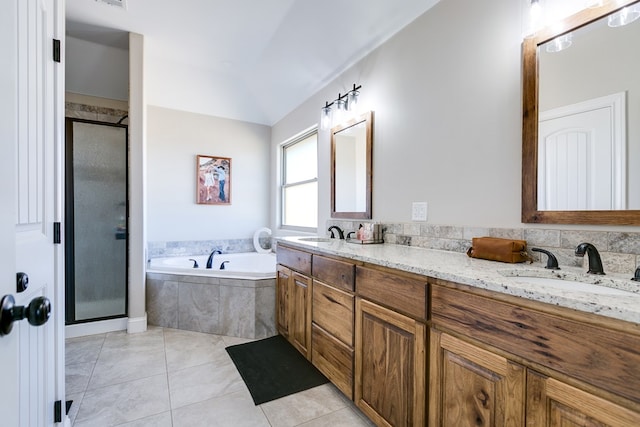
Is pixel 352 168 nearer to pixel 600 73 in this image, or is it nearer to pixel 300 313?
pixel 300 313

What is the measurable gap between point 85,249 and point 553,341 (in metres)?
3.50

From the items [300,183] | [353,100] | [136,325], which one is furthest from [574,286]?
[136,325]

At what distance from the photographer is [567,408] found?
2.55 ft

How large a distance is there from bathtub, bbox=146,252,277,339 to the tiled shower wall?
4.80 ft

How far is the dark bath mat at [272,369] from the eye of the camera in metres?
1.87

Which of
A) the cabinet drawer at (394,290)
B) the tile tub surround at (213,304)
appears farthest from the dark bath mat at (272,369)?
the cabinet drawer at (394,290)

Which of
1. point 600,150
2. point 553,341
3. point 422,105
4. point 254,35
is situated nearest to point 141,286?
point 254,35

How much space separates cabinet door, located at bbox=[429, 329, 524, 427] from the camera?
90 cm

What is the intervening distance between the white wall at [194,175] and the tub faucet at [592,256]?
12.1 ft

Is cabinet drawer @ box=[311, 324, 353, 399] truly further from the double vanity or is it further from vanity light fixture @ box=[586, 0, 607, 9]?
vanity light fixture @ box=[586, 0, 607, 9]

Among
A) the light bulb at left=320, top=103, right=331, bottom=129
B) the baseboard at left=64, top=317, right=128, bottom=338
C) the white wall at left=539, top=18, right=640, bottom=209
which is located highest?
the light bulb at left=320, top=103, right=331, bottom=129

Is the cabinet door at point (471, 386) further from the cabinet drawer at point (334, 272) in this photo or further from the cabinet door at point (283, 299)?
the cabinet door at point (283, 299)

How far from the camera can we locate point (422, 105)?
196cm

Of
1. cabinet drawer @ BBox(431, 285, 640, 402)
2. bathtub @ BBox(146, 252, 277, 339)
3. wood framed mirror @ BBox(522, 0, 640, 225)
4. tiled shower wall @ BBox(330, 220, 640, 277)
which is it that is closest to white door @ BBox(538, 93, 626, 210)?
wood framed mirror @ BBox(522, 0, 640, 225)
